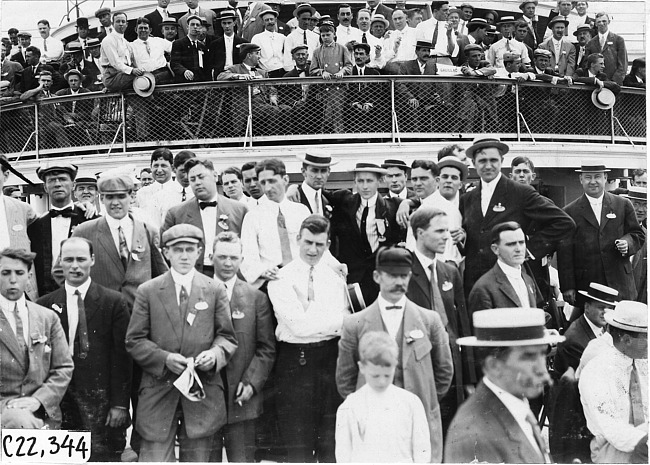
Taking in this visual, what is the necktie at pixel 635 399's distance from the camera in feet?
18.1

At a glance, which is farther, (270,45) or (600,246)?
(270,45)

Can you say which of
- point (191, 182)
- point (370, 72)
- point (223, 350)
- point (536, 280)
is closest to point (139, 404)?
point (223, 350)

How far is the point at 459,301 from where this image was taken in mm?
5777

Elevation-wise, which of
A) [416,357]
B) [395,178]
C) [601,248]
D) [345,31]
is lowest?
[416,357]

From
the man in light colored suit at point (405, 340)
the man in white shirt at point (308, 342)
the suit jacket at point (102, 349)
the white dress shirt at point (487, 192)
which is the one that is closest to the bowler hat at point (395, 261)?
the man in light colored suit at point (405, 340)

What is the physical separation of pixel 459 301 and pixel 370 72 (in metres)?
3.86

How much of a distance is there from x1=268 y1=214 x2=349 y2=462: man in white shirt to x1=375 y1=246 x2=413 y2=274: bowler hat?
1.24ft

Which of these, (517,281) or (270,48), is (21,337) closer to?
(517,281)

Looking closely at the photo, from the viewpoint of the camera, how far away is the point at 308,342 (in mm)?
5574

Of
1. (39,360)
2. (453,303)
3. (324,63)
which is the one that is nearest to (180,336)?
(39,360)

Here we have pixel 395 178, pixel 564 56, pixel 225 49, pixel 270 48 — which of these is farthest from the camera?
pixel 564 56

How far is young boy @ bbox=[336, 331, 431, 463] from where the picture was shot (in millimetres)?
5203

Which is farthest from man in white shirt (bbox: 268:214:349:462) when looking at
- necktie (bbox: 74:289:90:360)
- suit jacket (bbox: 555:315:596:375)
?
suit jacket (bbox: 555:315:596:375)

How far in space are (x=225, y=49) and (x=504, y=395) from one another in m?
5.69
